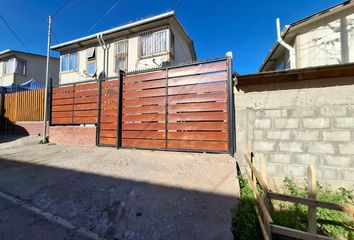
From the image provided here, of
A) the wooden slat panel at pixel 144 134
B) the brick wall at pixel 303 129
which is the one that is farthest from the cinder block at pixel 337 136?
the wooden slat panel at pixel 144 134

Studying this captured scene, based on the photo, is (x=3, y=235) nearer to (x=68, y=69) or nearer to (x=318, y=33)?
(x=318, y=33)

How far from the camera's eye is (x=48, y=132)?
28.1 ft

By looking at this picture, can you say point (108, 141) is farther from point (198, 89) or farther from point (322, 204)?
point (322, 204)

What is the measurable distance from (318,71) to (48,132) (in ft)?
32.6

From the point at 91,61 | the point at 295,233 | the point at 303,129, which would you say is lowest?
the point at 295,233

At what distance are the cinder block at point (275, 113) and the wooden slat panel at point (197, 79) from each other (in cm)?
142

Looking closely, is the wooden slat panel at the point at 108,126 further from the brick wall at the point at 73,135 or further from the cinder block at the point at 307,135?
the cinder block at the point at 307,135

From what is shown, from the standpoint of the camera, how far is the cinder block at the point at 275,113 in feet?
14.2

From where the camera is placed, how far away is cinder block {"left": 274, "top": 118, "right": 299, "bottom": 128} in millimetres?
4203

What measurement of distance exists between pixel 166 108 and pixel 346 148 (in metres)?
4.35

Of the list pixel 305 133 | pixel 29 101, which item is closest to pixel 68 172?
pixel 305 133

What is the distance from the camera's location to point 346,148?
3.86m

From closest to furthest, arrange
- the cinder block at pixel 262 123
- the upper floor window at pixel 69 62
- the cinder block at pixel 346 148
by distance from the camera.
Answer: the cinder block at pixel 346 148, the cinder block at pixel 262 123, the upper floor window at pixel 69 62

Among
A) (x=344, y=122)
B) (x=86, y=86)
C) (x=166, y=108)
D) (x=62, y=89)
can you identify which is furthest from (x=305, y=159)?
(x=62, y=89)
